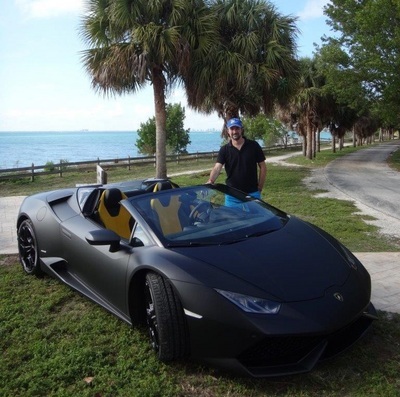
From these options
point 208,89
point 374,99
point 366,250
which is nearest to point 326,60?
point 374,99

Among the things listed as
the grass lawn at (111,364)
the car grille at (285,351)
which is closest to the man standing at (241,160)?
the grass lawn at (111,364)

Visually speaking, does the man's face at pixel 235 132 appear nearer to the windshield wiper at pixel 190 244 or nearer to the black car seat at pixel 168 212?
the black car seat at pixel 168 212

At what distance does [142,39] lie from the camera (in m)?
11.6

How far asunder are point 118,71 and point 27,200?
7826 mm

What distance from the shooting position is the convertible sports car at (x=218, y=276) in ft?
7.92

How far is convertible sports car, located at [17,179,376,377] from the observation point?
7.92 ft

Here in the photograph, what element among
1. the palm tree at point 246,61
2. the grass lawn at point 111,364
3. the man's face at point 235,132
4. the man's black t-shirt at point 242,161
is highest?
the palm tree at point 246,61

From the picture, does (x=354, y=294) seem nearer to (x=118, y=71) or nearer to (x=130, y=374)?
(x=130, y=374)

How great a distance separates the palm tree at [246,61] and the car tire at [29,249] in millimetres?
9199

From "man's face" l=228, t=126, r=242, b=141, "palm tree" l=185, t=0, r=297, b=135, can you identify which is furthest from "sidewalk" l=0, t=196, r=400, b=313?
"palm tree" l=185, t=0, r=297, b=135

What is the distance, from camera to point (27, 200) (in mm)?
4902

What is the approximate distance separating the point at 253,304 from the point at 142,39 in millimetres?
10581

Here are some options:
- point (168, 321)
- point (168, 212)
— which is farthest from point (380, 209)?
point (168, 321)

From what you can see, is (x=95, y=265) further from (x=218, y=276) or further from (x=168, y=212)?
(x=218, y=276)
